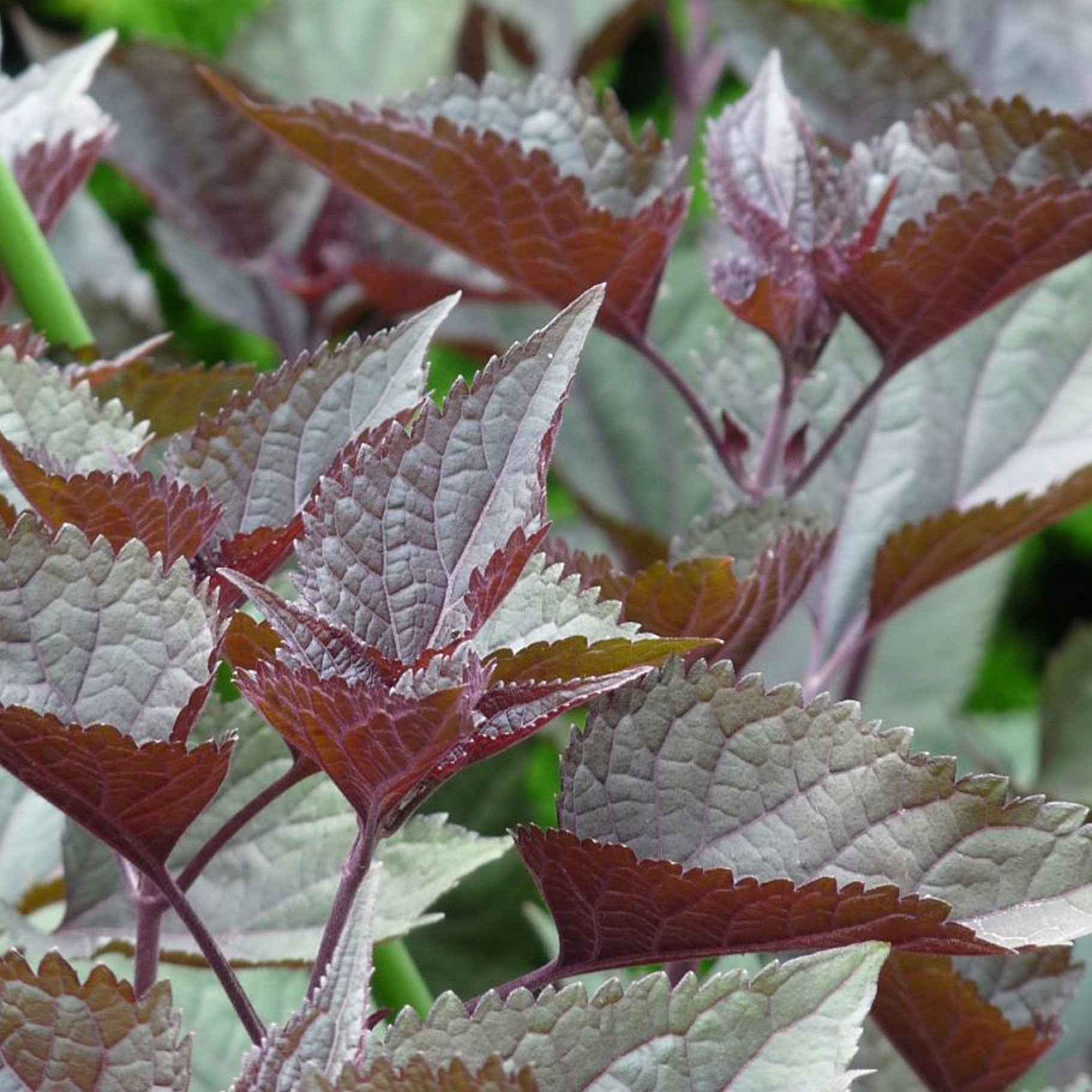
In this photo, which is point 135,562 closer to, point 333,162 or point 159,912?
point 159,912

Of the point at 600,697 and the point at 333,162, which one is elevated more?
the point at 333,162

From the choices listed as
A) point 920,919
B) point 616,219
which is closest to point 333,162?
point 616,219

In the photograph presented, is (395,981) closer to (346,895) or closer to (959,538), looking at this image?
(346,895)

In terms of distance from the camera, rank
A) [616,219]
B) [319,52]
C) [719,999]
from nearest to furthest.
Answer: [719,999] < [616,219] < [319,52]

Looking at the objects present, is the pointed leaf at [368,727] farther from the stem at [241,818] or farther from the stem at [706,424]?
the stem at [706,424]

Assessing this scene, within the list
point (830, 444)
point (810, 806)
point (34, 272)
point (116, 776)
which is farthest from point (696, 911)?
point (34, 272)

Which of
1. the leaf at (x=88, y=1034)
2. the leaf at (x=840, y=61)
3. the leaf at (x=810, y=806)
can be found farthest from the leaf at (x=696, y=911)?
the leaf at (x=840, y=61)

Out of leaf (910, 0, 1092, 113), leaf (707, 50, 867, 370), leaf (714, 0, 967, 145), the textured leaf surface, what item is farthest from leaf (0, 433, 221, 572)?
leaf (910, 0, 1092, 113)
